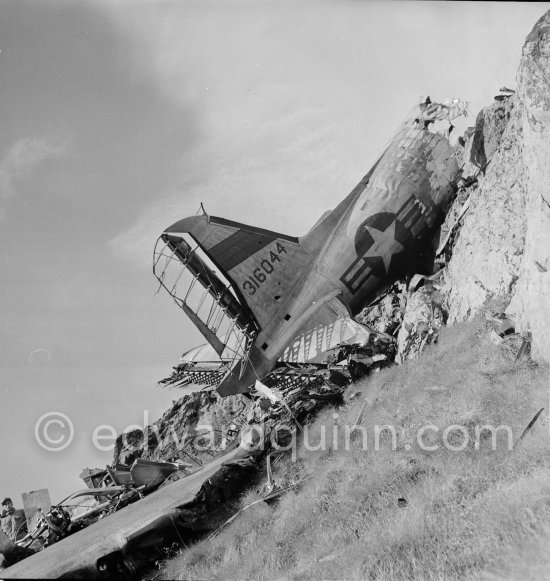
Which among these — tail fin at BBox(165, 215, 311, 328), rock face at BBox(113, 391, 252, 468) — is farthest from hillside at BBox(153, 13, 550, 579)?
rock face at BBox(113, 391, 252, 468)

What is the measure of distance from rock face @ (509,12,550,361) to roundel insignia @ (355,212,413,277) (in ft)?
37.4

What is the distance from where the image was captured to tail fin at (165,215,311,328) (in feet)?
74.7

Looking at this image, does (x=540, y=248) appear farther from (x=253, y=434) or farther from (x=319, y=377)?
(x=319, y=377)

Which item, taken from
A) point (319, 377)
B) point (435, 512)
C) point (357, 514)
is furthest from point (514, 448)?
point (319, 377)

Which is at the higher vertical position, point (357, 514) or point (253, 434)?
point (253, 434)

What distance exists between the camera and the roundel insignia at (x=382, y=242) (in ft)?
76.6

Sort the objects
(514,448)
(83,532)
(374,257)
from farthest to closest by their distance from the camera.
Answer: (374,257), (83,532), (514,448)

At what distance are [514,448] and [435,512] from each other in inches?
77.3

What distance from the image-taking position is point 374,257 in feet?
76.6

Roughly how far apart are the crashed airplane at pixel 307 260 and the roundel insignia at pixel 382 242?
46 millimetres

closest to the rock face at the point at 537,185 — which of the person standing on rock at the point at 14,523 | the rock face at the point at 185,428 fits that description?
the rock face at the point at 185,428

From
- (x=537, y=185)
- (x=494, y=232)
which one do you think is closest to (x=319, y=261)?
(x=494, y=232)

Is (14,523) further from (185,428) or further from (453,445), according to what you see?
(453,445)

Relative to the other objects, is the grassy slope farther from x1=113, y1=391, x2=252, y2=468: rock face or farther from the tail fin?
x1=113, y1=391, x2=252, y2=468: rock face
